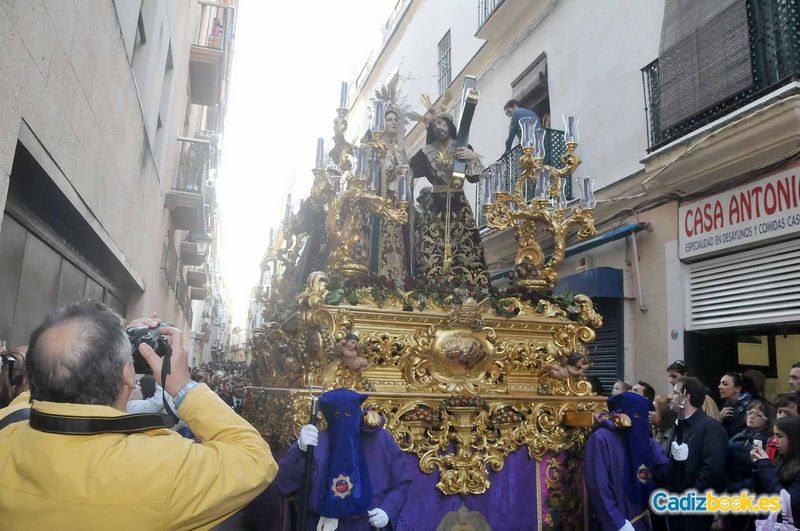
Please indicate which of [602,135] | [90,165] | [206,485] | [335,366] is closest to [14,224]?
[90,165]

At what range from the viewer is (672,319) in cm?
800

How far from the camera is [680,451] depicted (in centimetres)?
448

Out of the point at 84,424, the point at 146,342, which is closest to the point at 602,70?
the point at 146,342

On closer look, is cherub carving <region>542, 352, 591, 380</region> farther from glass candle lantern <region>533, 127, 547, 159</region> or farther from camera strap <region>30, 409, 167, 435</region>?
camera strap <region>30, 409, 167, 435</region>

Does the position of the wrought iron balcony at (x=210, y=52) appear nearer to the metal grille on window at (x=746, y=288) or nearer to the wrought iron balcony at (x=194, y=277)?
the wrought iron balcony at (x=194, y=277)

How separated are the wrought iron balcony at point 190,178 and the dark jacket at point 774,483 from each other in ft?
34.8

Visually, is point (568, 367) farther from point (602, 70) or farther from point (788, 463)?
point (602, 70)

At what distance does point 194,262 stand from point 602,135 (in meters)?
13.0

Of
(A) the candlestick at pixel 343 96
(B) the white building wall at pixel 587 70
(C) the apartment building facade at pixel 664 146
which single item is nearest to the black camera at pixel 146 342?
(A) the candlestick at pixel 343 96

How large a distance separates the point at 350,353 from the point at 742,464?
314 cm

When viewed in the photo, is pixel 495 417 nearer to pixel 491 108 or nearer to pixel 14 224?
pixel 14 224

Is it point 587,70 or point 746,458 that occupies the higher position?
point 587,70

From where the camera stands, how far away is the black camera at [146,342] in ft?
6.16

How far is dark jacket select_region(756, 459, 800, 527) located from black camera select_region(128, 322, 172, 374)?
3.72 meters
